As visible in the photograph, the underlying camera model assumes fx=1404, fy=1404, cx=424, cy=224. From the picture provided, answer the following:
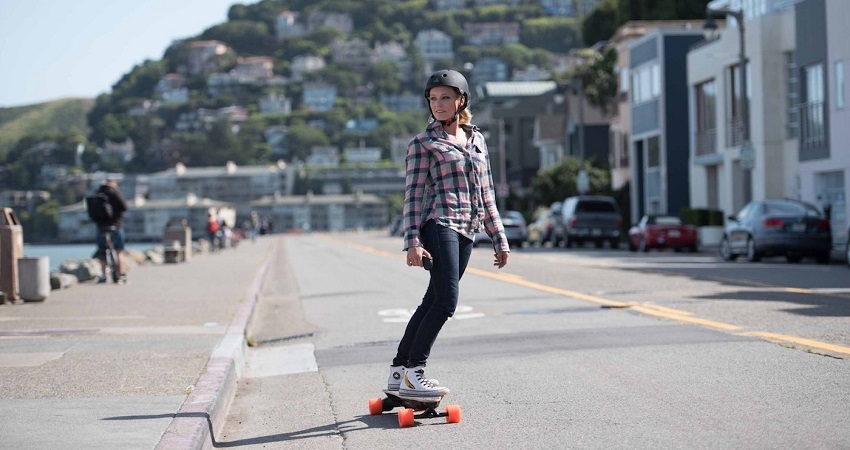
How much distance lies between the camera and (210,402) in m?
8.48

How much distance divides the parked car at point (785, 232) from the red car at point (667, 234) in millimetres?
9942

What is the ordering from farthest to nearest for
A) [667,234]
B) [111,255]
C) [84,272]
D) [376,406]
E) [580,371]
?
[667,234], [84,272], [111,255], [580,371], [376,406]

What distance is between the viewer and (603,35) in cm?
9262

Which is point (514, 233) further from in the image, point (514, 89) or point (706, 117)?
point (514, 89)

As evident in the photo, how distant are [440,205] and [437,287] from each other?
48cm

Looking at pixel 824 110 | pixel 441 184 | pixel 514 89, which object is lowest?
pixel 441 184

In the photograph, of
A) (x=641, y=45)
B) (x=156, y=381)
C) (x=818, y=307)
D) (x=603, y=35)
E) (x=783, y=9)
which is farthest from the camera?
(x=603, y=35)

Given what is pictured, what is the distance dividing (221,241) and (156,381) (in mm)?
54351

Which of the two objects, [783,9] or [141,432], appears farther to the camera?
[783,9]

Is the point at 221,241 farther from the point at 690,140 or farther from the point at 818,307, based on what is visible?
the point at 818,307

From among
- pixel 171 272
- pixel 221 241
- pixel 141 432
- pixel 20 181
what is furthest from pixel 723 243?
pixel 20 181

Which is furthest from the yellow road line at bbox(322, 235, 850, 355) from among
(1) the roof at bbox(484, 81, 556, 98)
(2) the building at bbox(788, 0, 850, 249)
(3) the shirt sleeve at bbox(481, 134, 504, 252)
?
(1) the roof at bbox(484, 81, 556, 98)

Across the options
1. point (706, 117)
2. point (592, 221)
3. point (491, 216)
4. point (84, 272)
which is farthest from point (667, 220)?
point (491, 216)

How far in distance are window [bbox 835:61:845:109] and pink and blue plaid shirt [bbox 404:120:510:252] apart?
31.0m
